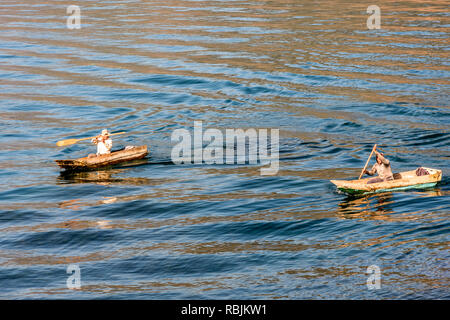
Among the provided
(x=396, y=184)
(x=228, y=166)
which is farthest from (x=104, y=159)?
(x=396, y=184)

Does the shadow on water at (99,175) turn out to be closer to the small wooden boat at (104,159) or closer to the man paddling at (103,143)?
the small wooden boat at (104,159)

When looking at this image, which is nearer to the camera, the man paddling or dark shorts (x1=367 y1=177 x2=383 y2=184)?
dark shorts (x1=367 y1=177 x2=383 y2=184)

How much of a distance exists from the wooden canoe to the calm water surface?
1.27 ft

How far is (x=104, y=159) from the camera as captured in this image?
33344 mm

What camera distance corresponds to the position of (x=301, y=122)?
41.1 metres

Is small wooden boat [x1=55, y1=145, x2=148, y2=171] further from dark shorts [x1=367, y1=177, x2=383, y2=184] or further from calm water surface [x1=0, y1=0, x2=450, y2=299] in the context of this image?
dark shorts [x1=367, y1=177, x2=383, y2=184]

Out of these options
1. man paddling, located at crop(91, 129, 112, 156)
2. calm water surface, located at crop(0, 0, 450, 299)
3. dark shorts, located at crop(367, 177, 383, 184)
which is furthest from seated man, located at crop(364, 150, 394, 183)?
man paddling, located at crop(91, 129, 112, 156)

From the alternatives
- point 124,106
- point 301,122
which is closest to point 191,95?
point 124,106

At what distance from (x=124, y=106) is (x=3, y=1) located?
53.9 meters

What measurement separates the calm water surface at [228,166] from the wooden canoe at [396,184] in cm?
39

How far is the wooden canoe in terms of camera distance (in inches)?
1113

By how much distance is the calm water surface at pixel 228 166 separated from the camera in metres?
22.8
